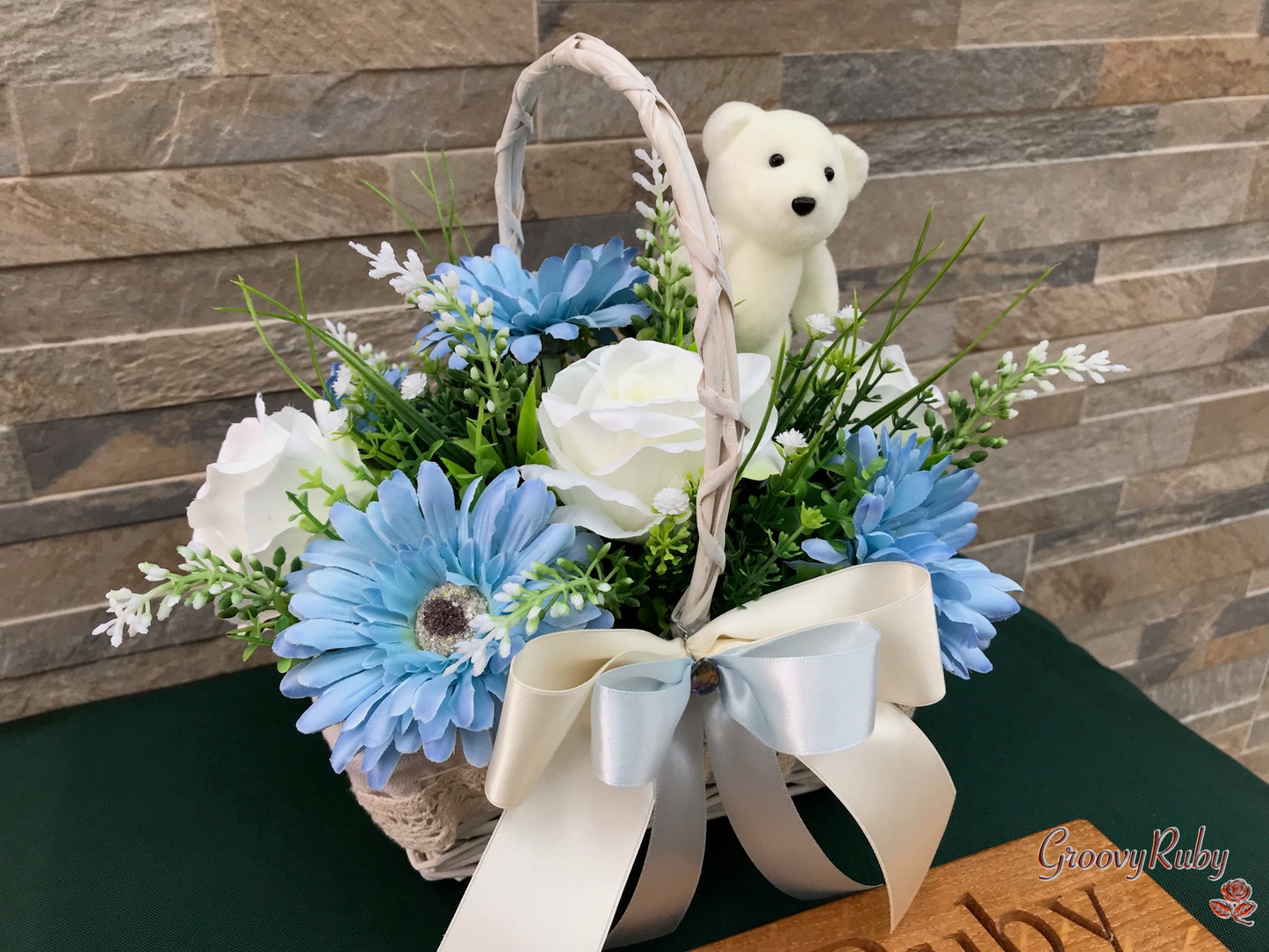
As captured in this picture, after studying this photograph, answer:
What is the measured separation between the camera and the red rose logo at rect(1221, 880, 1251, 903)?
64 cm

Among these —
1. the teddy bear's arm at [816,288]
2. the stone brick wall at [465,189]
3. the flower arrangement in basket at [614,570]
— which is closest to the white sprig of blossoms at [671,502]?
the flower arrangement in basket at [614,570]

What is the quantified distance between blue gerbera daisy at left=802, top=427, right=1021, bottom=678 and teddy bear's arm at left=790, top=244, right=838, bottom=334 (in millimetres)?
139

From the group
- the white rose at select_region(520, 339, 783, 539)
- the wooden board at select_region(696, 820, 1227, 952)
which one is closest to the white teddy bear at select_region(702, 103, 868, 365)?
the white rose at select_region(520, 339, 783, 539)

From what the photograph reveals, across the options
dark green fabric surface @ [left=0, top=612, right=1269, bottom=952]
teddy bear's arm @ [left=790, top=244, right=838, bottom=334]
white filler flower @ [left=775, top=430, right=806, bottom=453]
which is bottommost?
dark green fabric surface @ [left=0, top=612, right=1269, bottom=952]

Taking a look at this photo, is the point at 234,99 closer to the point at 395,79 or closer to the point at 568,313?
the point at 395,79

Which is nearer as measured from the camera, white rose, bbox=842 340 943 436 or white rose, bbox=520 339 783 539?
white rose, bbox=520 339 783 539

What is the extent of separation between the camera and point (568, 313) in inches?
23.0

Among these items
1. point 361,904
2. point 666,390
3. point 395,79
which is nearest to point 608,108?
point 395,79

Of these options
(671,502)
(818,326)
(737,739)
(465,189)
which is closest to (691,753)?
(737,739)

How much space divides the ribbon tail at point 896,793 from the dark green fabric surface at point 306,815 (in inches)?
4.0

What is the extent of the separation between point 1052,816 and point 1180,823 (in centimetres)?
10

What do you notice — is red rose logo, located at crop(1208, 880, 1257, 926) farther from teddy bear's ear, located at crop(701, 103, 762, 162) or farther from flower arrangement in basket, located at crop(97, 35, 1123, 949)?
teddy bear's ear, located at crop(701, 103, 762, 162)

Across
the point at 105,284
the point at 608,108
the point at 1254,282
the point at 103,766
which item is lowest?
the point at 103,766

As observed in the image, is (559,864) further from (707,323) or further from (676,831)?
(707,323)
